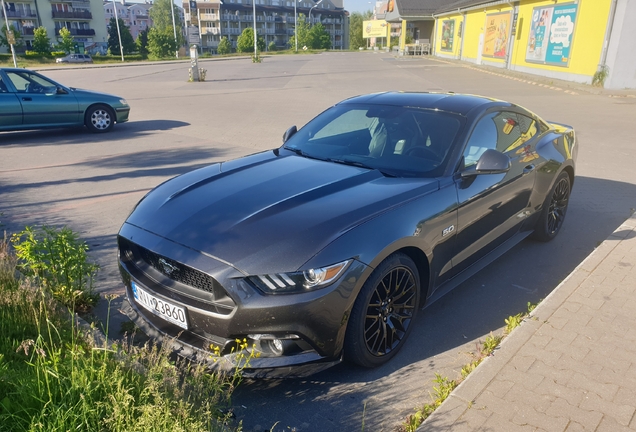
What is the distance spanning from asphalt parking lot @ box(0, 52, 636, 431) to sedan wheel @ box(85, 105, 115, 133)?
299 millimetres

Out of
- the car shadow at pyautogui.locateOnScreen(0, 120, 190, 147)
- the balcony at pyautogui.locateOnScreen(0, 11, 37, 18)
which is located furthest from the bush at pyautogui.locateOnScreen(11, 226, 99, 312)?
the balcony at pyautogui.locateOnScreen(0, 11, 37, 18)

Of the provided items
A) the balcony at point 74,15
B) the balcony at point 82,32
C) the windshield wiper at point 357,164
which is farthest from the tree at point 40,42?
the windshield wiper at point 357,164

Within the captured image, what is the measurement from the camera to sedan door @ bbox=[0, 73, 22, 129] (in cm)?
1030

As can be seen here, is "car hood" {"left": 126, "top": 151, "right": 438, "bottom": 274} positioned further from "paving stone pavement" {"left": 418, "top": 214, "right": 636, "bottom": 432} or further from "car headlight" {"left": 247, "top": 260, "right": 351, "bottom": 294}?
"paving stone pavement" {"left": 418, "top": 214, "right": 636, "bottom": 432}

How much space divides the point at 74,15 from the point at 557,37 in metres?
75.0

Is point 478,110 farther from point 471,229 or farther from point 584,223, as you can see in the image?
point 584,223

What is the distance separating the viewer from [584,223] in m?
6.05

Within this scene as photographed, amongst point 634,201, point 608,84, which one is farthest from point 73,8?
point 634,201

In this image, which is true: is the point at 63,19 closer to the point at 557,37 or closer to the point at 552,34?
the point at 552,34

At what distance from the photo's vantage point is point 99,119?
11.6m

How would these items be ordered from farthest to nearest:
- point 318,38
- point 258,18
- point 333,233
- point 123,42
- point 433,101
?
point 258,18 < point 318,38 < point 123,42 < point 433,101 < point 333,233

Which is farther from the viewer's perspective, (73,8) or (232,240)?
(73,8)

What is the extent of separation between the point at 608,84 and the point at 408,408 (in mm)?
20336

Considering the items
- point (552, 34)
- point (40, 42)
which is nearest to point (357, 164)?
point (552, 34)
